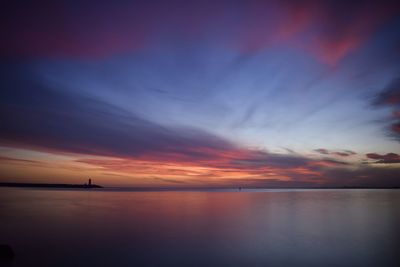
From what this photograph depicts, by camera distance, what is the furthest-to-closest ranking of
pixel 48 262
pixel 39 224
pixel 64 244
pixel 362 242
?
pixel 39 224, pixel 362 242, pixel 64 244, pixel 48 262

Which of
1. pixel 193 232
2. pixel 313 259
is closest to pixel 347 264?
pixel 313 259

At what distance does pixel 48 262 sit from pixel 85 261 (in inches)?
69.6

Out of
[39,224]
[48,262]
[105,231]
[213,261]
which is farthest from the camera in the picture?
[39,224]

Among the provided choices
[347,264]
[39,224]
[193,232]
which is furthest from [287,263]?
[39,224]

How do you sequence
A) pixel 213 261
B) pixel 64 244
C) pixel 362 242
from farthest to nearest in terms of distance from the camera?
pixel 362 242
pixel 64 244
pixel 213 261

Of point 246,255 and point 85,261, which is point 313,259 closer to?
point 246,255

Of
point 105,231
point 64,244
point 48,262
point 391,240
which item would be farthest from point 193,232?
point 391,240

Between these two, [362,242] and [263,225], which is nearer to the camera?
[362,242]

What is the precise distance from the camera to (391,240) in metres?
20.0

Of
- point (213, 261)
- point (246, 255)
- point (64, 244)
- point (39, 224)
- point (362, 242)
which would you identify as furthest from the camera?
point (39, 224)

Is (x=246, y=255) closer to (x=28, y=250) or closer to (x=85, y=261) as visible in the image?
(x=85, y=261)

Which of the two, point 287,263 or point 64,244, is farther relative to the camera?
point 64,244

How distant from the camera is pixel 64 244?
59.7 feet

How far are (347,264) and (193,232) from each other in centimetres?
1209
